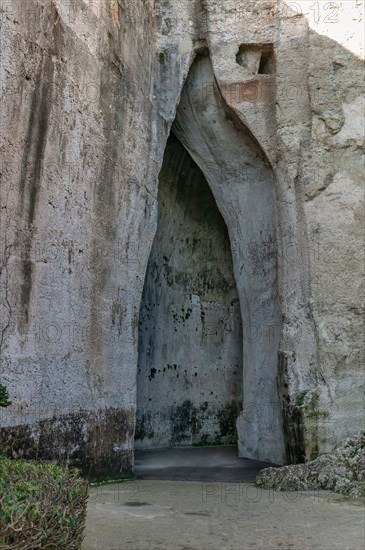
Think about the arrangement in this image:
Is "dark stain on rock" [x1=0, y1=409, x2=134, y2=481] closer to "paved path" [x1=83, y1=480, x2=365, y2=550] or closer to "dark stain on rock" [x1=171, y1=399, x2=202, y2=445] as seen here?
"paved path" [x1=83, y1=480, x2=365, y2=550]

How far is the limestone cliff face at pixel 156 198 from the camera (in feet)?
20.3

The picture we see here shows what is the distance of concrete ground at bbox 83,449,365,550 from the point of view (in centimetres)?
449

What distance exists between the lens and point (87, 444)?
6.95 meters

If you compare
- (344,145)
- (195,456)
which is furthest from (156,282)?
(344,145)

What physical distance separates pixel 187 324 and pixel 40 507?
8567 millimetres

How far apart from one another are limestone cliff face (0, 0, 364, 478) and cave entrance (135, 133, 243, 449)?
1319mm

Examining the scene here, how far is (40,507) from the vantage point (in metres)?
3.20

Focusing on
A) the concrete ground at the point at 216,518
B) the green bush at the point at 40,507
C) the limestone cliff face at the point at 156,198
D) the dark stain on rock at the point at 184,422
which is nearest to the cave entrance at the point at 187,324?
the dark stain on rock at the point at 184,422

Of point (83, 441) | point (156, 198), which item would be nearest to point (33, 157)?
point (156, 198)

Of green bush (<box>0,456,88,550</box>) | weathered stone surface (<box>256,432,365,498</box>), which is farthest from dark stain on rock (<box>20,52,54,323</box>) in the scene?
weathered stone surface (<box>256,432,365,498</box>)

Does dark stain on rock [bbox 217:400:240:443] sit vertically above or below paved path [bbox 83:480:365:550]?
above

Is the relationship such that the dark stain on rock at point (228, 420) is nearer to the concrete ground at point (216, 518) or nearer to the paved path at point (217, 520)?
the concrete ground at point (216, 518)

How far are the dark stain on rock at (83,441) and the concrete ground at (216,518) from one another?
0.31 metres

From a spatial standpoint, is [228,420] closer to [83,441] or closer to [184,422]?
[184,422]
